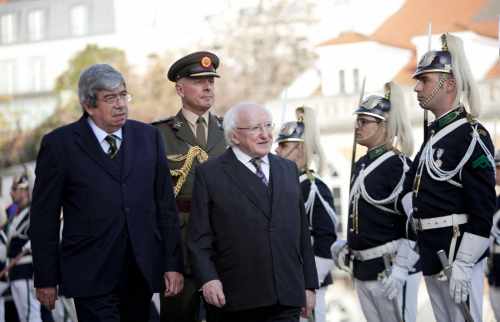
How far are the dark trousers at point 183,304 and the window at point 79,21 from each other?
521 inches

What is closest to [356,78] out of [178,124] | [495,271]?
[495,271]

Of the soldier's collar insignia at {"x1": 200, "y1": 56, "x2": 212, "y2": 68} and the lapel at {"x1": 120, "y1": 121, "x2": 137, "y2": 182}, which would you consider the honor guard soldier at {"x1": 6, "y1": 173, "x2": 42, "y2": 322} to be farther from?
the lapel at {"x1": 120, "y1": 121, "x2": 137, "y2": 182}

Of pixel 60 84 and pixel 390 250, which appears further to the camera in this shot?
pixel 60 84

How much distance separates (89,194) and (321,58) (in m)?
10.4

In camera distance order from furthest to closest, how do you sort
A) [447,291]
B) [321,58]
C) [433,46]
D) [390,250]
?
[321,58] < [433,46] < [390,250] < [447,291]

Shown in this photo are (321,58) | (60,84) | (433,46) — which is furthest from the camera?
(60,84)

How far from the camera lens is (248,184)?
19.1 feet

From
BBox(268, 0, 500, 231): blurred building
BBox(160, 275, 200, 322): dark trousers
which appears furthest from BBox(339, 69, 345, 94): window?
BBox(160, 275, 200, 322): dark trousers

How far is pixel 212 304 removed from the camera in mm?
5781

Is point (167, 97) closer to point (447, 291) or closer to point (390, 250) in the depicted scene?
point (390, 250)

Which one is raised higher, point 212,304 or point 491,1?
point 491,1

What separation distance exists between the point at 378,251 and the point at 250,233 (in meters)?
2.03

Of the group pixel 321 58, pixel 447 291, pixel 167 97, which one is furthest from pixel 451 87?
pixel 167 97

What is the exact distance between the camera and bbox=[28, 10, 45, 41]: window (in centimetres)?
2048
